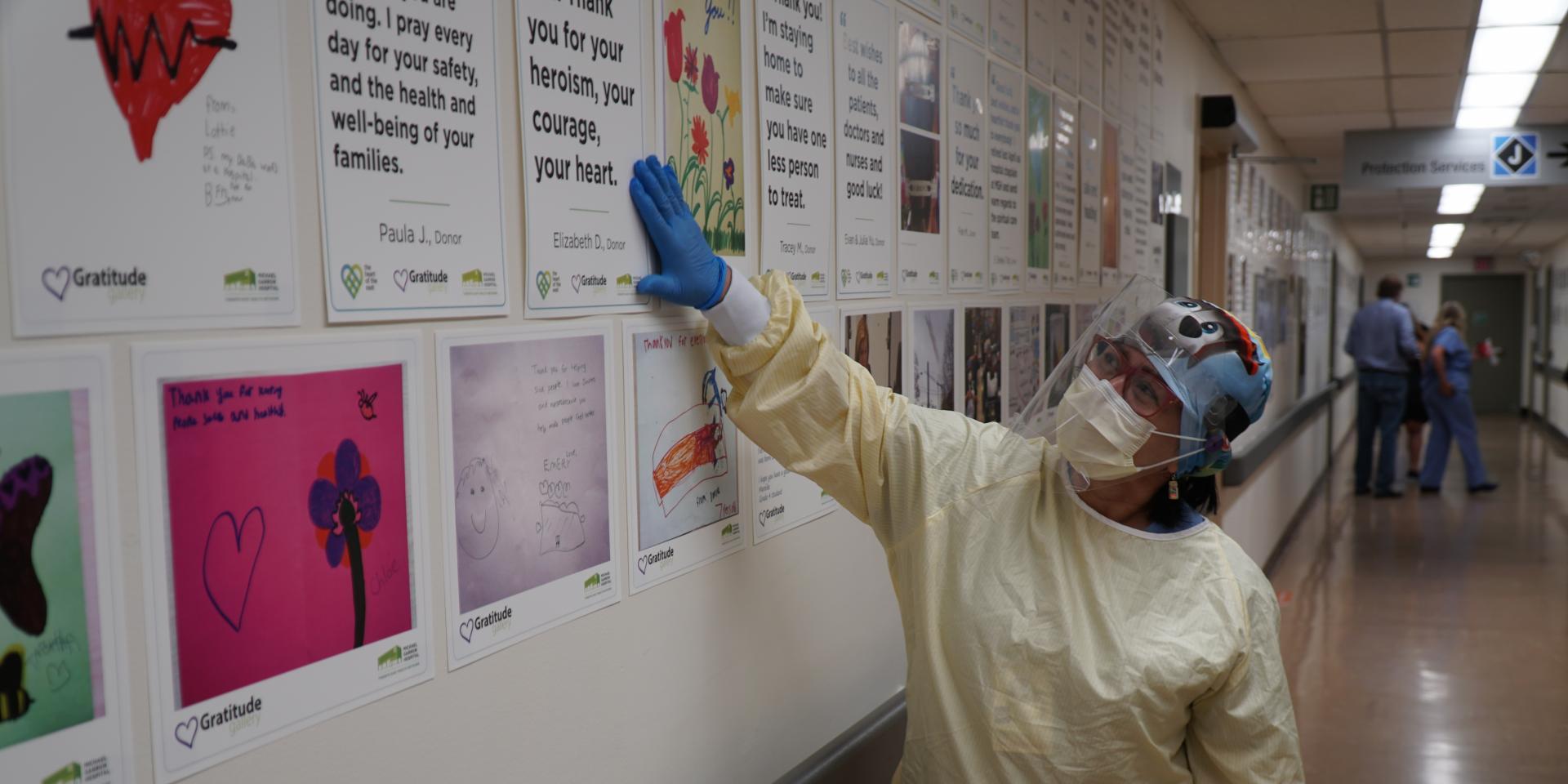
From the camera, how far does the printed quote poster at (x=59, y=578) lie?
31.5 inches

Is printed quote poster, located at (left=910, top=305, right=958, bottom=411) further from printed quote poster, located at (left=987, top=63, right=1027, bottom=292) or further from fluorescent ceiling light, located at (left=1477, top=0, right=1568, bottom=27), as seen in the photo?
fluorescent ceiling light, located at (left=1477, top=0, right=1568, bottom=27)

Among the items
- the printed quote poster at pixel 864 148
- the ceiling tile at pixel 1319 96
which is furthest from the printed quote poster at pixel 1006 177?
the ceiling tile at pixel 1319 96

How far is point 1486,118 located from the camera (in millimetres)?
7523

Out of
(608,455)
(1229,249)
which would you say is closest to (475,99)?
(608,455)

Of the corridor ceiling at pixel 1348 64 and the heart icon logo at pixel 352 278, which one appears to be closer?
the heart icon logo at pixel 352 278

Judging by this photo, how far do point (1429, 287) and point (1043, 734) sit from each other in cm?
2419

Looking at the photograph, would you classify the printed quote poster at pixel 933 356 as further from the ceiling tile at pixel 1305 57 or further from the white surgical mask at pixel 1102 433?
the ceiling tile at pixel 1305 57

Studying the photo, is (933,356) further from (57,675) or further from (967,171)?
(57,675)

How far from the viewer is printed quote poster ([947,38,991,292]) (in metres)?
2.43

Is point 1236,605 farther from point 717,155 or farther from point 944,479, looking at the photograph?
point 717,155

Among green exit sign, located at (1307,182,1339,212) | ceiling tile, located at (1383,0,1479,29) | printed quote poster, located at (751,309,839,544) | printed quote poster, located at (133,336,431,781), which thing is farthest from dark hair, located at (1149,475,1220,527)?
green exit sign, located at (1307,182,1339,212)

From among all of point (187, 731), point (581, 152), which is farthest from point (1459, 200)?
point (187, 731)

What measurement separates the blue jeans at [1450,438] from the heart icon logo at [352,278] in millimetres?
11222

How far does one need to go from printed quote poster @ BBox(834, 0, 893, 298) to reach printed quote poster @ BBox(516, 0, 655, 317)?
569 mm
